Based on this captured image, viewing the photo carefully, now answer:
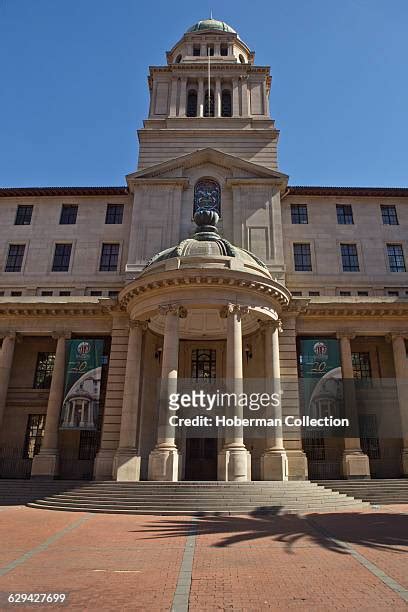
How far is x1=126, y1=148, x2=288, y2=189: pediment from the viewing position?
32134mm

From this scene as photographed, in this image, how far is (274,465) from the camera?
2186 centimetres

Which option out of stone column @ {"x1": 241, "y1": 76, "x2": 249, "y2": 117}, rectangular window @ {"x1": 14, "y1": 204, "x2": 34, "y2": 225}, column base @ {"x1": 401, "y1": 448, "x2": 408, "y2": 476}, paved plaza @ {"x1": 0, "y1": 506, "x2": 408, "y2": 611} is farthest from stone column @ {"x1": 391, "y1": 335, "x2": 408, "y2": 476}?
rectangular window @ {"x1": 14, "y1": 204, "x2": 34, "y2": 225}

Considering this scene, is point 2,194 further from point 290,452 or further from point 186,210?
point 290,452

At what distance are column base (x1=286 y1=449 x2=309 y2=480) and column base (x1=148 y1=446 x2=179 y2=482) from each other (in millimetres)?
7392

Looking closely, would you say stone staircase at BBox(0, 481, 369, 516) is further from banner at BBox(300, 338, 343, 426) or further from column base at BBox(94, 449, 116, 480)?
banner at BBox(300, 338, 343, 426)

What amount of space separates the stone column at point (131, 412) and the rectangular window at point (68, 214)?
1309 cm

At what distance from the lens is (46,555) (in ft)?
31.3

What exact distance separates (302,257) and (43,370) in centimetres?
2107

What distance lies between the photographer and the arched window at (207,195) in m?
32.0

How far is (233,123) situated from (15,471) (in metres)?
32.7

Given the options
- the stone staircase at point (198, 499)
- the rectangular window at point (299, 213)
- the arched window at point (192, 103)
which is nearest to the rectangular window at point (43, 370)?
the stone staircase at point (198, 499)

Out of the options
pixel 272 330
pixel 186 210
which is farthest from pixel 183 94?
pixel 272 330

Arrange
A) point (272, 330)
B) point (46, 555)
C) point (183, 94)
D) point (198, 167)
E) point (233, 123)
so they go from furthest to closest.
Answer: point (183, 94)
point (233, 123)
point (198, 167)
point (272, 330)
point (46, 555)

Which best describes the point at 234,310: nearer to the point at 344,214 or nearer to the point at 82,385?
the point at 82,385
